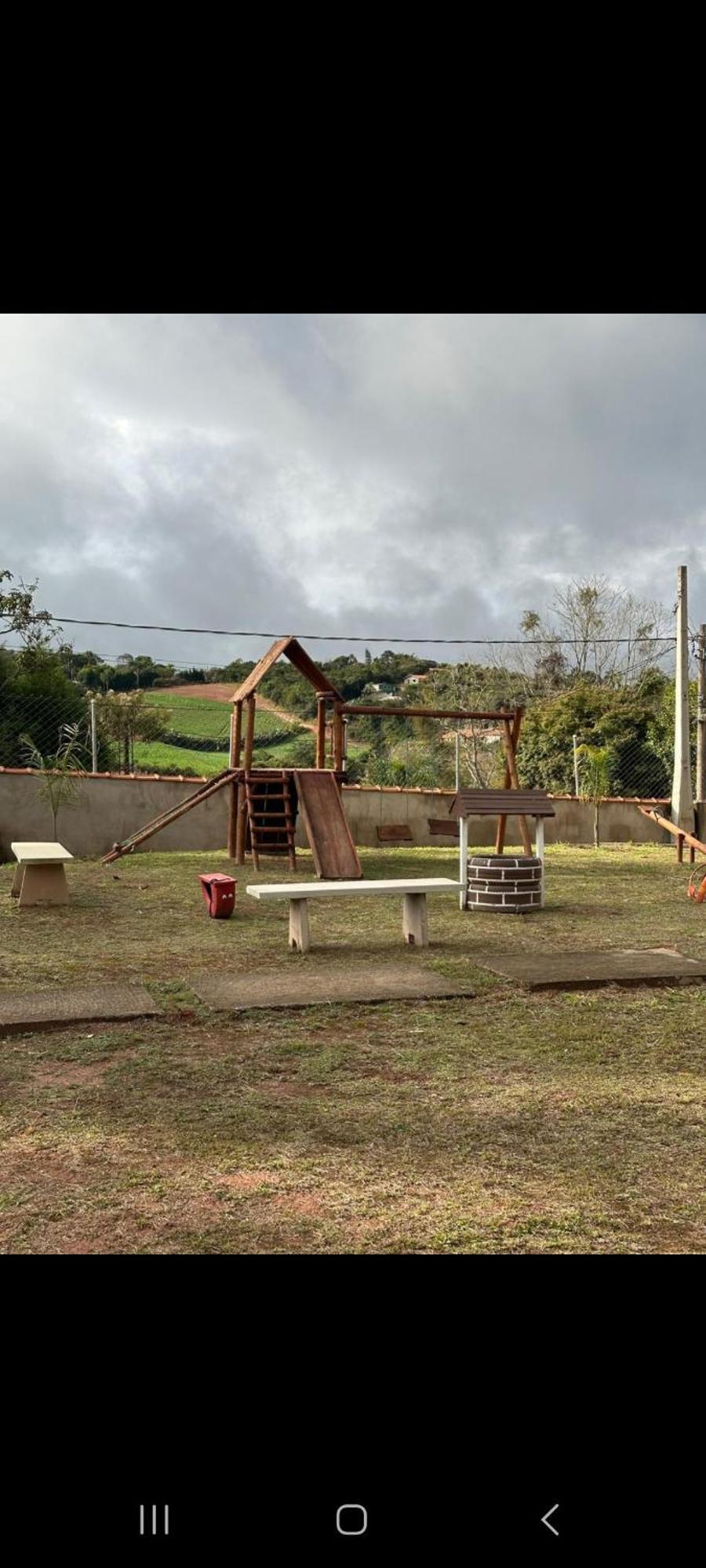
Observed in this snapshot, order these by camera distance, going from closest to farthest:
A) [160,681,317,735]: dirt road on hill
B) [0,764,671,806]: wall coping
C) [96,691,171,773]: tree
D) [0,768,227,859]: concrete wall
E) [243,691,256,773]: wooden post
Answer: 1. [243,691,256,773]: wooden post
2. [0,768,227,859]: concrete wall
3. [0,764,671,806]: wall coping
4. [96,691,171,773]: tree
5. [160,681,317,735]: dirt road on hill

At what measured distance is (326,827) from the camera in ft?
33.4

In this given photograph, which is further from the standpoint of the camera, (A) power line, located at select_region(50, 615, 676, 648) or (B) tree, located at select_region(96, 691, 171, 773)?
(B) tree, located at select_region(96, 691, 171, 773)

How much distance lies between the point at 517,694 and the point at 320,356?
14.7 metres

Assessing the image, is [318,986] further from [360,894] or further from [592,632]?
[592,632]

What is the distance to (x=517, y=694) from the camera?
23.8m

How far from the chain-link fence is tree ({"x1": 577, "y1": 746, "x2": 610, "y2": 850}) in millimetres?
39

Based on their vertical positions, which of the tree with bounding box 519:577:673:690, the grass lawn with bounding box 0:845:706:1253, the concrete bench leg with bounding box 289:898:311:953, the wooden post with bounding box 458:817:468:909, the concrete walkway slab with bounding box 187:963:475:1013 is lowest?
the grass lawn with bounding box 0:845:706:1253

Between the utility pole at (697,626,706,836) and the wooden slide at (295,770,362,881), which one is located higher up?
the utility pole at (697,626,706,836)

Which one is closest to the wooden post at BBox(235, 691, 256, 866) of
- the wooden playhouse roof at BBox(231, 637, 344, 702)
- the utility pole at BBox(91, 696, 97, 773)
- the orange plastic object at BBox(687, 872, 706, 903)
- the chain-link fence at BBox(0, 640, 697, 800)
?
A: the wooden playhouse roof at BBox(231, 637, 344, 702)

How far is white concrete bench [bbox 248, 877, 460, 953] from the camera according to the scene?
19.4 ft

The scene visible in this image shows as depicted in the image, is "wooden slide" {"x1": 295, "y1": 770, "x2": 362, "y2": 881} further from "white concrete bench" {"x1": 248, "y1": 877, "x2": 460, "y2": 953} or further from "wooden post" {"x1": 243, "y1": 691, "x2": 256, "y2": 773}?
"white concrete bench" {"x1": 248, "y1": 877, "x2": 460, "y2": 953}

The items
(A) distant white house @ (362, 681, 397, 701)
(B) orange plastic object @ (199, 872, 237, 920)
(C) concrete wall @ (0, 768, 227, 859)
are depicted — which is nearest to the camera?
(B) orange plastic object @ (199, 872, 237, 920)

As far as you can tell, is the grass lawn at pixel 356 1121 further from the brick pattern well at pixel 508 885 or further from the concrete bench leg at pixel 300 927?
the brick pattern well at pixel 508 885
